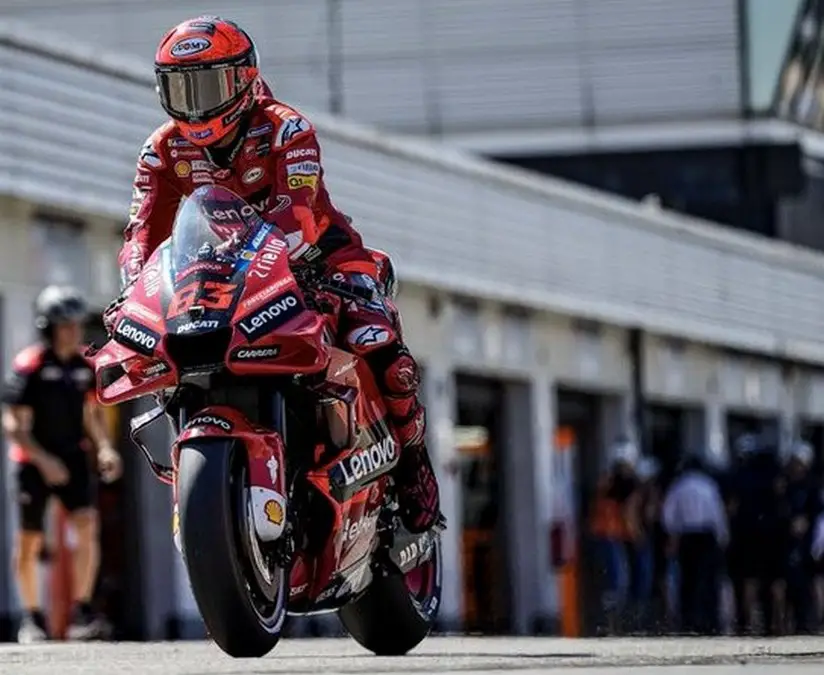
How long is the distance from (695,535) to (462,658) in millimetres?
15345

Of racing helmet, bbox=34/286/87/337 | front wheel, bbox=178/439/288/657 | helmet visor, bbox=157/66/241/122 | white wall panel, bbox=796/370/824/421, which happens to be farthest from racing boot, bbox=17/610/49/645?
white wall panel, bbox=796/370/824/421

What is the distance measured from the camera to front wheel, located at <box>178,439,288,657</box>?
7730 mm

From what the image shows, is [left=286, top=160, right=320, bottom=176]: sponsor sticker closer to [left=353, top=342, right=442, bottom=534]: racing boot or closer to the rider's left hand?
[left=353, top=342, right=442, bottom=534]: racing boot

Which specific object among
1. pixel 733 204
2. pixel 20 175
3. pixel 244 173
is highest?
pixel 733 204

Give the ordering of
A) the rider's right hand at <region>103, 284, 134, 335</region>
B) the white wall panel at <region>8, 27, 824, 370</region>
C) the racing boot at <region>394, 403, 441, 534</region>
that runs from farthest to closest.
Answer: the white wall panel at <region>8, 27, 824, 370</region> < the racing boot at <region>394, 403, 441, 534</region> < the rider's right hand at <region>103, 284, 134, 335</region>

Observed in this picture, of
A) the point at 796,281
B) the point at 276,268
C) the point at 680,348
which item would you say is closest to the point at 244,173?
the point at 276,268

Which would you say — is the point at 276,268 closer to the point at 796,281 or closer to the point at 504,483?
the point at 504,483

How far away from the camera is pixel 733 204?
3956 centimetres

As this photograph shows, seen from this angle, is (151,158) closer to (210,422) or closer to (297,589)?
(210,422)

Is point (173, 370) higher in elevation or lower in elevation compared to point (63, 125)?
lower

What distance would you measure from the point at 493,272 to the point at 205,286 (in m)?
18.5

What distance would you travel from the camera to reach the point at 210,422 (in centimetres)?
792

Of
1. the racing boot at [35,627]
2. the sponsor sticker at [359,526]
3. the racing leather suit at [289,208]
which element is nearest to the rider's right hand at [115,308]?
the racing leather suit at [289,208]

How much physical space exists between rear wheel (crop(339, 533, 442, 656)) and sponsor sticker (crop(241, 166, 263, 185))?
4.34 ft
